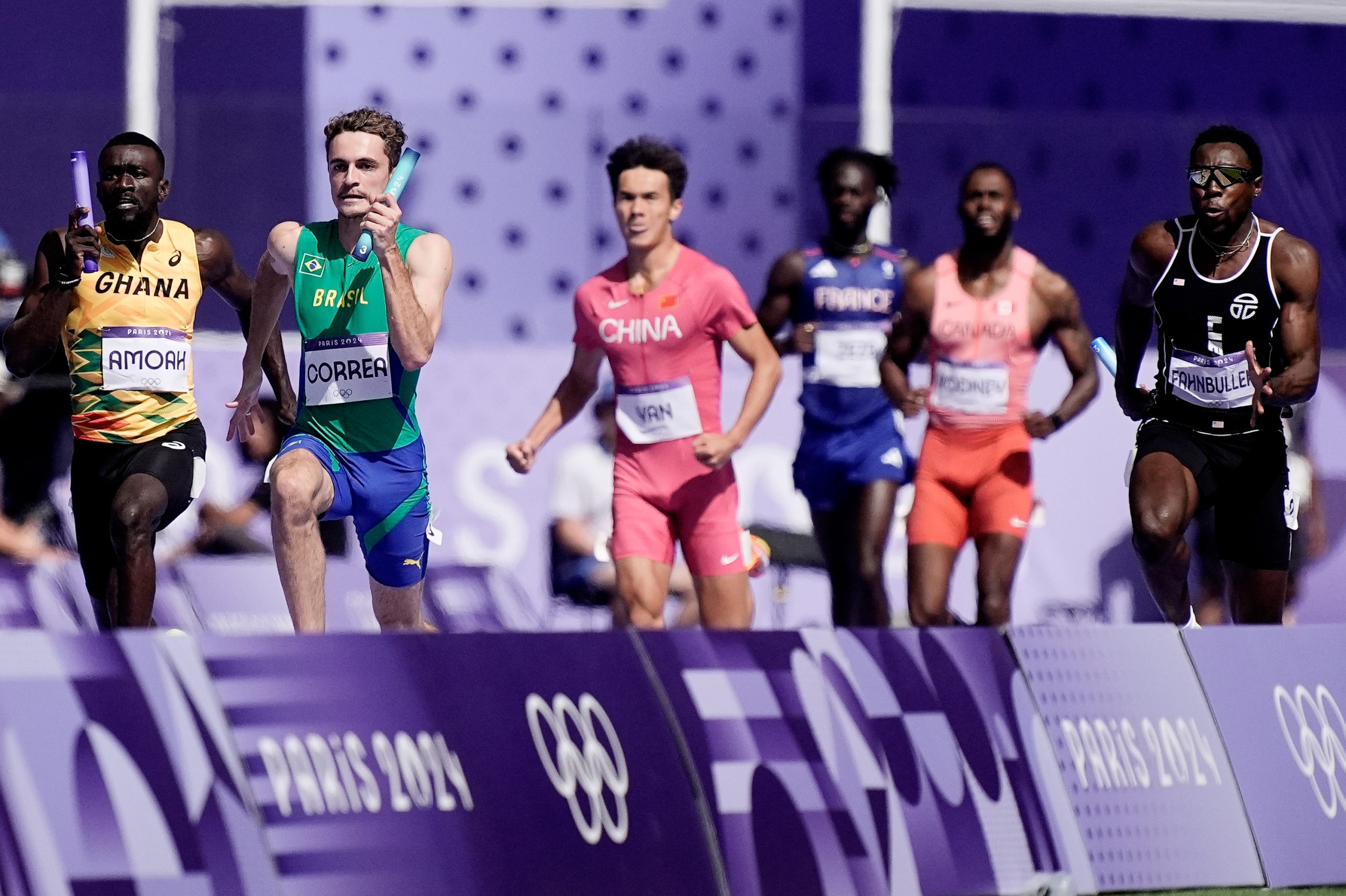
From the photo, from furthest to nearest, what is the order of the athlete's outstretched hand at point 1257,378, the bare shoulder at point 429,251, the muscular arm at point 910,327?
the muscular arm at point 910,327, the athlete's outstretched hand at point 1257,378, the bare shoulder at point 429,251

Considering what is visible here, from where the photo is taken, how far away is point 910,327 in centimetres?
851

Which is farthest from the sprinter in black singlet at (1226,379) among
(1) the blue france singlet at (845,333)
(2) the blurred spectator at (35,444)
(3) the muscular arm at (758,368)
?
(2) the blurred spectator at (35,444)

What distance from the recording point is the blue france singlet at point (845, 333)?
8508mm

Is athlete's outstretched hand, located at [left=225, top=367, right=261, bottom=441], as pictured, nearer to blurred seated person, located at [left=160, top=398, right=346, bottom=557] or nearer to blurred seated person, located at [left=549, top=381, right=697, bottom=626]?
blurred seated person, located at [left=160, top=398, right=346, bottom=557]

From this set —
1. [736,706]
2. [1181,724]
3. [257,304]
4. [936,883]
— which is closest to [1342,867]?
[1181,724]

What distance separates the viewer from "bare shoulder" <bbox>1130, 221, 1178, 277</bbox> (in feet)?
23.8

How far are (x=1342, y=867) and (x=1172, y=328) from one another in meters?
2.06

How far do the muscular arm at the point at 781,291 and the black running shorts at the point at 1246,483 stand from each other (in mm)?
1878

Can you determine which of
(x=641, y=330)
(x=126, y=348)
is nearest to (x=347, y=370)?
(x=126, y=348)

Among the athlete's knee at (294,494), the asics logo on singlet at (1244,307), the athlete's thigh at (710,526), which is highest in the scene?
the asics logo on singlet at (1244,307)

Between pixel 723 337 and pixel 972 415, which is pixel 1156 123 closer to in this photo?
pixel 972 415

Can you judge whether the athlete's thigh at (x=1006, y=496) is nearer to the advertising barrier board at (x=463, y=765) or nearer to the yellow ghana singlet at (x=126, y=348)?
the yellow ghana singlet at (x=126, y=348)

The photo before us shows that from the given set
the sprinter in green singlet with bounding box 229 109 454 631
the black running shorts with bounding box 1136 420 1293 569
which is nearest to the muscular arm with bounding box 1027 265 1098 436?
the black running shorts with bounding box 1136 420 1293 569

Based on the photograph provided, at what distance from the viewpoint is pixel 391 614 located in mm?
6715
